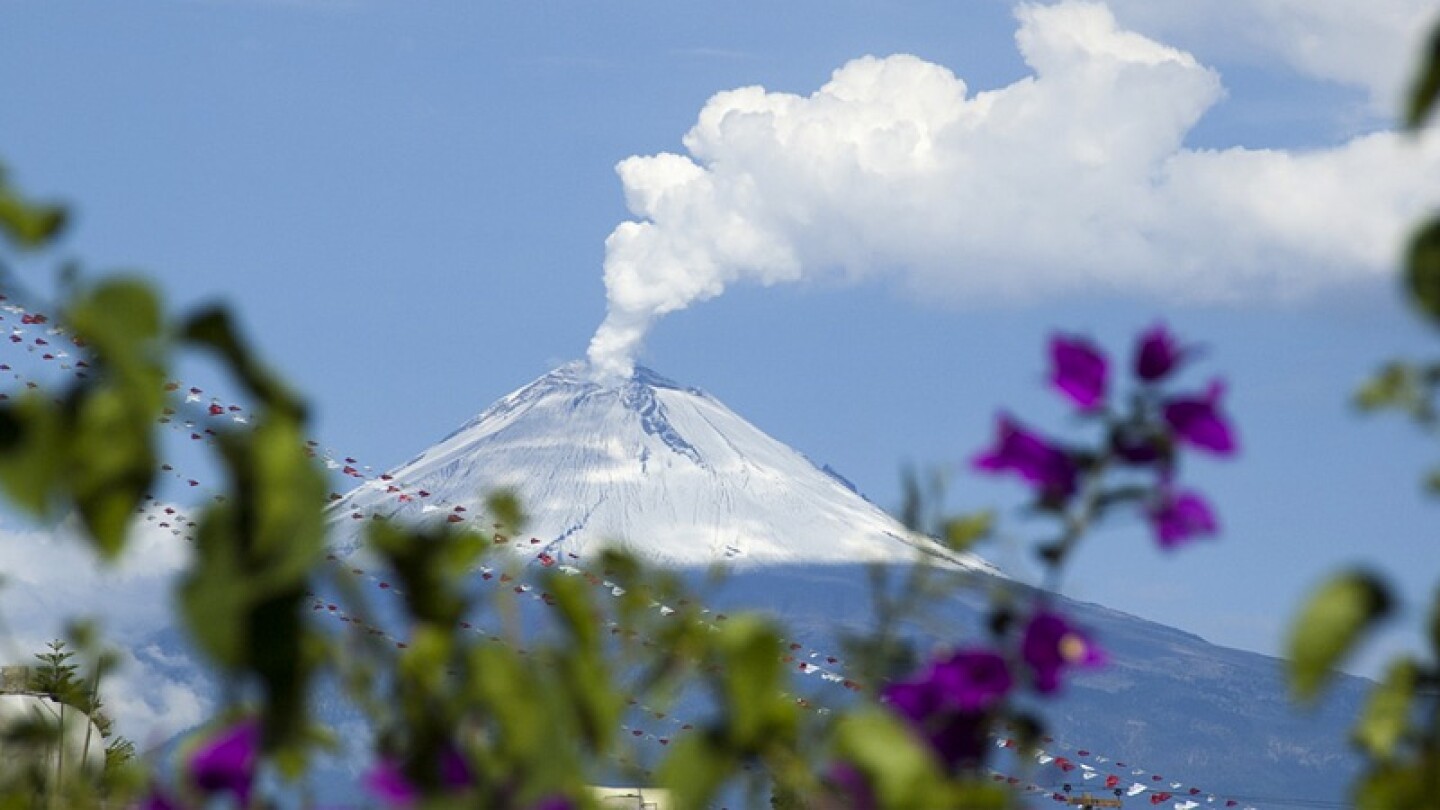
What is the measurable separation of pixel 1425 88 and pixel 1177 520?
1.95ft

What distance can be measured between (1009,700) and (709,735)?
0.49m

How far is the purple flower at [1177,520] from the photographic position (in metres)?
1.66

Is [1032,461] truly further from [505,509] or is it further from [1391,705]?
[505,509]

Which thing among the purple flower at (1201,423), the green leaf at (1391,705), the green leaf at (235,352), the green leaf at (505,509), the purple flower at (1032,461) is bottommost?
the green leaf at (1391,705)

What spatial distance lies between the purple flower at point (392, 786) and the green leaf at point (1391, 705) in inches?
30.9

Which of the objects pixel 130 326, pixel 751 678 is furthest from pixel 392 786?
pixel 130 326

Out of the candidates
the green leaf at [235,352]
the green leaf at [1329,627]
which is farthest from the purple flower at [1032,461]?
the green leaf at [235,352]

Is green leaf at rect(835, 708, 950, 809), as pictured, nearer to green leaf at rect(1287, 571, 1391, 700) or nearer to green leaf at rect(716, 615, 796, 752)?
green leaf at rect(716, 615, 796, 752)

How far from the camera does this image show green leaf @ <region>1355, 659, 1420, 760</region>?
1.44 meters

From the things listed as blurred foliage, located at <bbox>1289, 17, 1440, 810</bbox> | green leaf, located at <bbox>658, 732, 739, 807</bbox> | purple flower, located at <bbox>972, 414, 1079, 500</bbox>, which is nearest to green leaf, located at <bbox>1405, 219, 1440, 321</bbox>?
blurred foliage, located at <bbox>1289, 17, 1440, 810</bbox>

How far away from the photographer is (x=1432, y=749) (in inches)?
57.2

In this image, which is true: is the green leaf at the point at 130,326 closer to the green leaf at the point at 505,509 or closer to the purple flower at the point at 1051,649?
the green leaf at the point at 505,509

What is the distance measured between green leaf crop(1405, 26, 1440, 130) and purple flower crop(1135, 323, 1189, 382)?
1.65ft

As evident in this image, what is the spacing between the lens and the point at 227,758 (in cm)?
136
